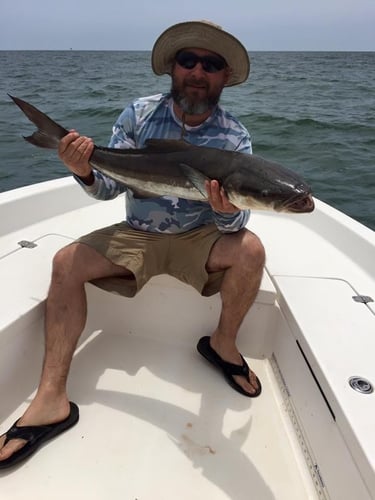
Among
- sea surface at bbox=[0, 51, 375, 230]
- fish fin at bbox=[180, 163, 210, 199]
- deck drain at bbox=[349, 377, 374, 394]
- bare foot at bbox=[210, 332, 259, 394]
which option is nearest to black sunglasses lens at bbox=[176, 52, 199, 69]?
fish fin at bbox=[180, 163, 210, 199]

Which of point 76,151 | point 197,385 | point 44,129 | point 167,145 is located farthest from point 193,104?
point 197,385

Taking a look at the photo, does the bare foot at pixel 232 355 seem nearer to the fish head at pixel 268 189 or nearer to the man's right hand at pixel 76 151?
the fish head at pixel 268 189

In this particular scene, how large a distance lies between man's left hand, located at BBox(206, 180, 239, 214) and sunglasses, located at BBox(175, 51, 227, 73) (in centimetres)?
93

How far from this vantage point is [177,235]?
287 centimetres

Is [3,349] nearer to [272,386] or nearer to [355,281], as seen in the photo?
[272,386]

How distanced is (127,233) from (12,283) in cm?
77

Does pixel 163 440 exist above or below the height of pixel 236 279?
below

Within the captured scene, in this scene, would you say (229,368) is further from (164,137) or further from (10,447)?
(164,137)

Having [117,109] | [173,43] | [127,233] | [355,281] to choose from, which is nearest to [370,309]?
[355,281]

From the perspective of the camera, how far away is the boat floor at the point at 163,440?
2.16 metres

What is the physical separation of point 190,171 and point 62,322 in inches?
43.5

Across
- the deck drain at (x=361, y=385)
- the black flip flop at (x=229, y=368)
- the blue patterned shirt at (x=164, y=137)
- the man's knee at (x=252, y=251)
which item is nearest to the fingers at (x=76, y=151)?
the blue patterned shirt at (x=164, y=137)

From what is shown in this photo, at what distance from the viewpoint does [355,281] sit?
3049 mm

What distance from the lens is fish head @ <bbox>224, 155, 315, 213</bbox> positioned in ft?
6.75
